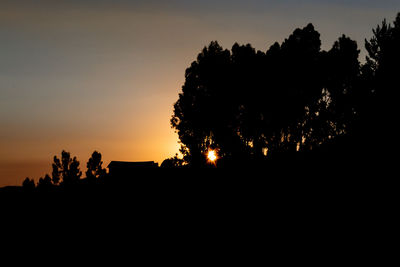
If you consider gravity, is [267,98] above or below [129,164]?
above

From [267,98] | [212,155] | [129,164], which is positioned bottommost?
[129,164]

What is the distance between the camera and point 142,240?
2244 cm

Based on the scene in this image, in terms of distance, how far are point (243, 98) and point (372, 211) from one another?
32089 millimetres

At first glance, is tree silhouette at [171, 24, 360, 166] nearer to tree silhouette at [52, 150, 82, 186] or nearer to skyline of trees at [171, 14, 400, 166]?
skyline of trees at [171, 14, 400, 166]

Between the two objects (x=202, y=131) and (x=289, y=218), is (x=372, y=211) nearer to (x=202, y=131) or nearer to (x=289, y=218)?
(x=289, y=218)

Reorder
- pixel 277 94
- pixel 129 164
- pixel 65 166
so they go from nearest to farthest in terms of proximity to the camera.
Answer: pixel 277 94 < pixel 129 164 < pixel 65 166

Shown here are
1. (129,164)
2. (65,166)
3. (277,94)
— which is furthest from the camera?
(65,166)

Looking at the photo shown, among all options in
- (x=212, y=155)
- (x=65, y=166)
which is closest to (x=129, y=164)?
(x=212, y=155)

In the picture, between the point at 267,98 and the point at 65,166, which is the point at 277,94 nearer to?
the point at 267,98

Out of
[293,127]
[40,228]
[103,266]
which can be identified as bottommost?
[103,266]

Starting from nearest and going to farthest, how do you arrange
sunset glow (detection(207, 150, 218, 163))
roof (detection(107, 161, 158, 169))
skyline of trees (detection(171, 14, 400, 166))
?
skyline of trees (detection(171, 14, 400, 166))
sunset glow (detection(207, 150, 218, 163))
roof (detection(107, 161, 158, 169))

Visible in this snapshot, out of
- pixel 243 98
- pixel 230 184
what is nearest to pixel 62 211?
pixel 230 184

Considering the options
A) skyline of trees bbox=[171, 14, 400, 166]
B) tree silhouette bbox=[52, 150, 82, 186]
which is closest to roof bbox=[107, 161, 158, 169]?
skyline of trees bbox=[171, 14, 400, 166]

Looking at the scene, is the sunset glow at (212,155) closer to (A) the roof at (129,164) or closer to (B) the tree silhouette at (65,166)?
(A) the roof at (129,164)
